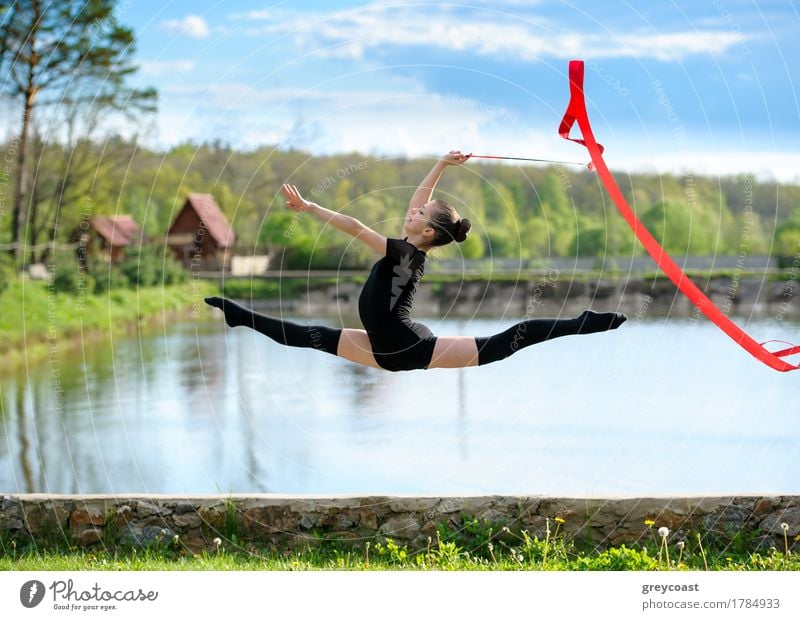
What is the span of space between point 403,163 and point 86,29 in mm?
7558

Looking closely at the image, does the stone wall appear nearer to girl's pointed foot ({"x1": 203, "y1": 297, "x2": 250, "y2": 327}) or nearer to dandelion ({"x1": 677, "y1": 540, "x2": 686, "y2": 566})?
dandelion ({"x1": 677, "y1": 540, "x2": 686, "y2": 566})

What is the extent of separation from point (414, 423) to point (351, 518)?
917cm

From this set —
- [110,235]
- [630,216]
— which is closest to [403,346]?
[630,216]

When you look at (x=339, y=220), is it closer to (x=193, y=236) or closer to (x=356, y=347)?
(x=356, y=347)

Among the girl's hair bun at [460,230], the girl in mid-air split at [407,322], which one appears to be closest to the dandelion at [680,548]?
the girl in mid-air split at [407,322]

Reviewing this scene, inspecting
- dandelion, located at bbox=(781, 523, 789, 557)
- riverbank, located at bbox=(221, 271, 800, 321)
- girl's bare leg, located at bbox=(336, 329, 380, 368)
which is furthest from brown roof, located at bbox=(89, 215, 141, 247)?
girl's bare leg, located at bbox=(336, 329, 380, 368)

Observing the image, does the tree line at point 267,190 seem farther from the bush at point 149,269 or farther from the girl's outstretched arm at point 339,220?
the girl's outstretched arm at point 339,220

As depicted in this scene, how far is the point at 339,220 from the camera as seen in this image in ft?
15.5

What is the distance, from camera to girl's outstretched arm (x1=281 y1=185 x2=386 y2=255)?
473cm

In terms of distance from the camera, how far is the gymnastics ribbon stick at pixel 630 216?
5301 mm

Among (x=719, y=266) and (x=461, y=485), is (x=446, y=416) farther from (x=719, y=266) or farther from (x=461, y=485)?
(x=719, y=266)

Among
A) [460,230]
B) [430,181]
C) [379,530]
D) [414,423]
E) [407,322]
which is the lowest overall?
[414,423]

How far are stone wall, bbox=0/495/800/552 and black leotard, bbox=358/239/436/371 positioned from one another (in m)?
1.91

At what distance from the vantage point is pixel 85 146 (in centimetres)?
3041
